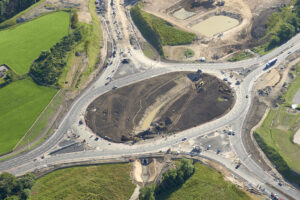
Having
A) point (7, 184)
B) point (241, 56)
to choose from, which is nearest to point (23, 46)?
point (7, 184)

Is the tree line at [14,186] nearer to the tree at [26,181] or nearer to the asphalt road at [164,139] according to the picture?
the tree at [26,181]

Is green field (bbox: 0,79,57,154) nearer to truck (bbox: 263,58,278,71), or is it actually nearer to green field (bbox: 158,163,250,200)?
green field (bbox: 158,163,250,200)

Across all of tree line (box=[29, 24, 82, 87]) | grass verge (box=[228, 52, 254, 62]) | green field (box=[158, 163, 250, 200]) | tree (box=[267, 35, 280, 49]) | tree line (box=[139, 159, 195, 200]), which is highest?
tree line (box=[29, 24, 82, 87])

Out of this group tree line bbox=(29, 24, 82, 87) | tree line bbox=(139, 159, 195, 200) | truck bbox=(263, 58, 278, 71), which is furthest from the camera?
truck bbox=(263, 58, 278, 71)

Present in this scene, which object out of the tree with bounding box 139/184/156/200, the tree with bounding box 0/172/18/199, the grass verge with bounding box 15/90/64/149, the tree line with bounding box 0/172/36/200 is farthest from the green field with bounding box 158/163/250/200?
the grass verge with bounding box 15/90/64/149

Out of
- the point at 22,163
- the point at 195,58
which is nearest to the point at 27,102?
the point at 22,163

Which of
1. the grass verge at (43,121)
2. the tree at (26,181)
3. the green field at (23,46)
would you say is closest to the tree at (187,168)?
the tree at (26,181)
